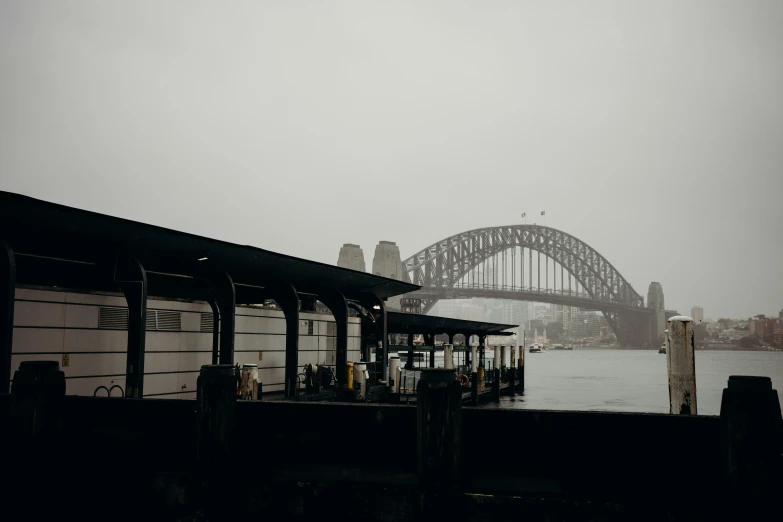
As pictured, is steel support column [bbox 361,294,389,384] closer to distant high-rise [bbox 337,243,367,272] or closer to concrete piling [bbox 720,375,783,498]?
concrete piling [bbox 720,375,783,498]

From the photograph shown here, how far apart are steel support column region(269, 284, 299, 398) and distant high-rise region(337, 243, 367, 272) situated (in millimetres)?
126188

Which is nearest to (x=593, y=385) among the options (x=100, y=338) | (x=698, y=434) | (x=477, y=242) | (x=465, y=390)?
(x=465, y=390)

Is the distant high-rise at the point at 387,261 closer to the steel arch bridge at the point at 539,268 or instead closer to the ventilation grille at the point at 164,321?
the steel arch bridge at the point at 539,268

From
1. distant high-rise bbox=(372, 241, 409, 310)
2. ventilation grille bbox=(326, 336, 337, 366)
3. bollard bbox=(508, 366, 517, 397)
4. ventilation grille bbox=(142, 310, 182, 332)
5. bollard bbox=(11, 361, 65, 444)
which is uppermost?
distant high-rise bbox=(372, 241, 409, 310)

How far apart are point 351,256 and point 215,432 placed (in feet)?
481

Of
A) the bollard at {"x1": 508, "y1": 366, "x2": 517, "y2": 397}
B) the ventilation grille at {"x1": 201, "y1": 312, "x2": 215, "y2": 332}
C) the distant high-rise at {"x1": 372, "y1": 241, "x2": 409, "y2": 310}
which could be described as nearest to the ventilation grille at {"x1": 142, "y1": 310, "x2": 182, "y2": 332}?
the ventilation grille at {"x1": 201, "y1": 312, "x2": 215, "y2": 332}

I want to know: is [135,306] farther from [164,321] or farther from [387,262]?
[387,262]

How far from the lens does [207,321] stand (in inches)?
947

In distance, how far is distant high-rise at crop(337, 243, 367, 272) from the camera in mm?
152000

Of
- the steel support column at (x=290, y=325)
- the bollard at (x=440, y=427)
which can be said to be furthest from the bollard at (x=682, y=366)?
the steel support column at (x=290, y=325)

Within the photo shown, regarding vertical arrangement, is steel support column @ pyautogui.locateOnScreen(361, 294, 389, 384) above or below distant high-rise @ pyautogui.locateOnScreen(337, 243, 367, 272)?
below

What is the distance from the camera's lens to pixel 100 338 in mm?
18906

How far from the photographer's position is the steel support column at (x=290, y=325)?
2352cm

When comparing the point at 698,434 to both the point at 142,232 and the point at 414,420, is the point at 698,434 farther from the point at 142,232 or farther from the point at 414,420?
the point at 142,232
